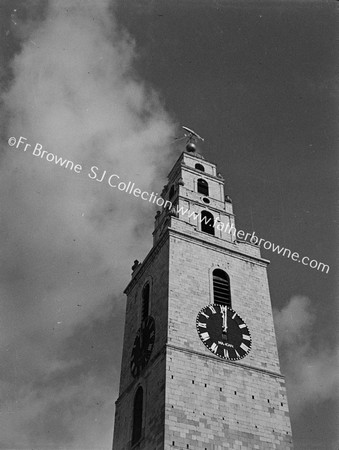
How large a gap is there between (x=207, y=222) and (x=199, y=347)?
31.9 ft

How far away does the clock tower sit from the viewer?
24.2 m

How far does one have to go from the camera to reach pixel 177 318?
2686cm

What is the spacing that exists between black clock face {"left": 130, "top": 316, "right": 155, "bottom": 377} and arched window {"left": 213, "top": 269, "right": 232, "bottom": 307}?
11.7 feet

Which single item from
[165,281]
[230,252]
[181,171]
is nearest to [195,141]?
[181,171]

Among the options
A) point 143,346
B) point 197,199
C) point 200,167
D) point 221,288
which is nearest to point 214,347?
point 143,346

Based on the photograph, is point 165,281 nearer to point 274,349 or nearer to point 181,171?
point 274,349

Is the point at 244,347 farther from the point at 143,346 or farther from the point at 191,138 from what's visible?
the point at 191,138

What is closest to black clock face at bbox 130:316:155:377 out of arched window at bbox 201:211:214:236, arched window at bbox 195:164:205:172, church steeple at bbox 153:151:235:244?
church steeple at bbox 153:151:235:244

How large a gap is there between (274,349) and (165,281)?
6385 mm

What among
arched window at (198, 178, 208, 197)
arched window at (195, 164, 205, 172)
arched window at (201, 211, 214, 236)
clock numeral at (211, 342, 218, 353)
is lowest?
clock numeral at (211, 342, 218, 353)

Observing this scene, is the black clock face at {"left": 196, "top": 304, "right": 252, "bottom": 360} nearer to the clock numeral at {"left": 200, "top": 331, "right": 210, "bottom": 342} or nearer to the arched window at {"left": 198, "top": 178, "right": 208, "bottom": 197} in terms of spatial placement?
the clock numeral at {"left": 200, "top": 331, "right": 210, "bottom": 342}

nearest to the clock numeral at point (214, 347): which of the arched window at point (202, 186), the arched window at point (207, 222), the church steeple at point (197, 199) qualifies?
the church steeple at point (197, 199)

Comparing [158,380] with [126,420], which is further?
[126,420]

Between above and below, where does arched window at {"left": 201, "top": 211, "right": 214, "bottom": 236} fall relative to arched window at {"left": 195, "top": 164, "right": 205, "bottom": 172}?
below
